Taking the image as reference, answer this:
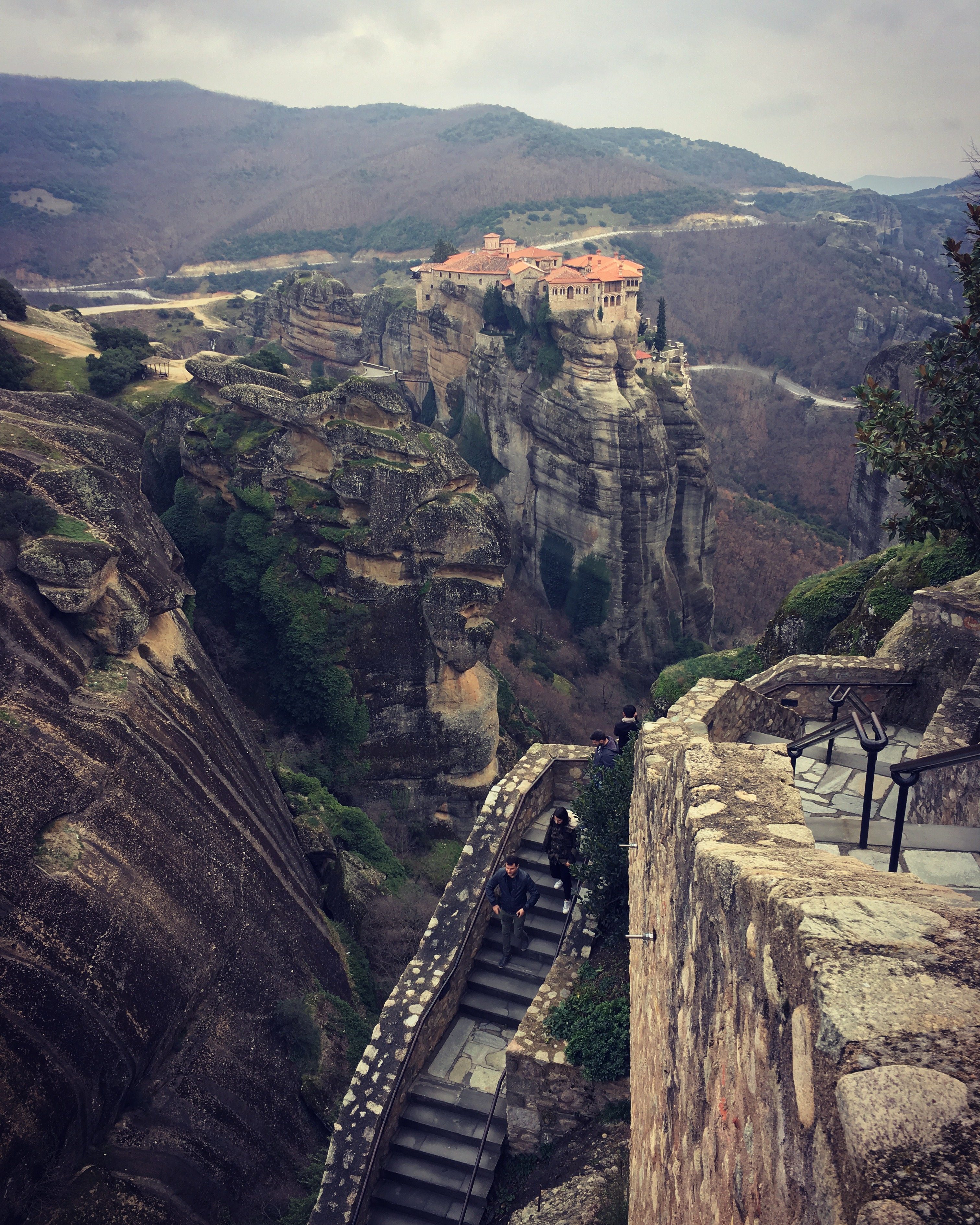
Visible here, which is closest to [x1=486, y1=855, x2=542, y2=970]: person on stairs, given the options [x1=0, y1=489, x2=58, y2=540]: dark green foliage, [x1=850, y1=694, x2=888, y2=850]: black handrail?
[x1=850, y1=694, x2=888, y2=850]: black handrail

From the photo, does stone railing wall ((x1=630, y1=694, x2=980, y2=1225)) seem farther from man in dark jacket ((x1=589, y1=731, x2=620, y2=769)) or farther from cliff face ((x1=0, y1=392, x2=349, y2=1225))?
cliff face ((x1=0, y1=392, x2=349, y2=1225))

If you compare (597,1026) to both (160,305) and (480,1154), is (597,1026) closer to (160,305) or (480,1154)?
(480,1154)

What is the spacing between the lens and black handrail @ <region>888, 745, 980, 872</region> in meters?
3.25

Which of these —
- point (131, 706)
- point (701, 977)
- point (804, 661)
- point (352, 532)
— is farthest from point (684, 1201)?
point (352, 532)

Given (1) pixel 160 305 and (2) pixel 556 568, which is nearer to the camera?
(2) pixel 556 568

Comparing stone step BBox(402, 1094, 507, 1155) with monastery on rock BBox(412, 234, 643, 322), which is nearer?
stone step BBox(402, 1094, 507, 1155)

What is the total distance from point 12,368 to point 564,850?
21451 millimetres

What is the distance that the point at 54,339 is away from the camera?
89.7ft

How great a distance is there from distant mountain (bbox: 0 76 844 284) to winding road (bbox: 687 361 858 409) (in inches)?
1294

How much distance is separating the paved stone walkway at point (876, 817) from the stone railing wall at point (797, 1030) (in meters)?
0.60

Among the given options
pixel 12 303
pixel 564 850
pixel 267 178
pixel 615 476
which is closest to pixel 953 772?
pixel 564 850

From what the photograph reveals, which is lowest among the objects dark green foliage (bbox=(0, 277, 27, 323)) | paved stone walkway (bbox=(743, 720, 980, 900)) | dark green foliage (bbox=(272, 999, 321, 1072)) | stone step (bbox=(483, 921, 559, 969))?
dark green foliage (bbox=(272, 999, 321, 1072))

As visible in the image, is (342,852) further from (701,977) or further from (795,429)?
(795,429)

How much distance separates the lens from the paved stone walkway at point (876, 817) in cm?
397
